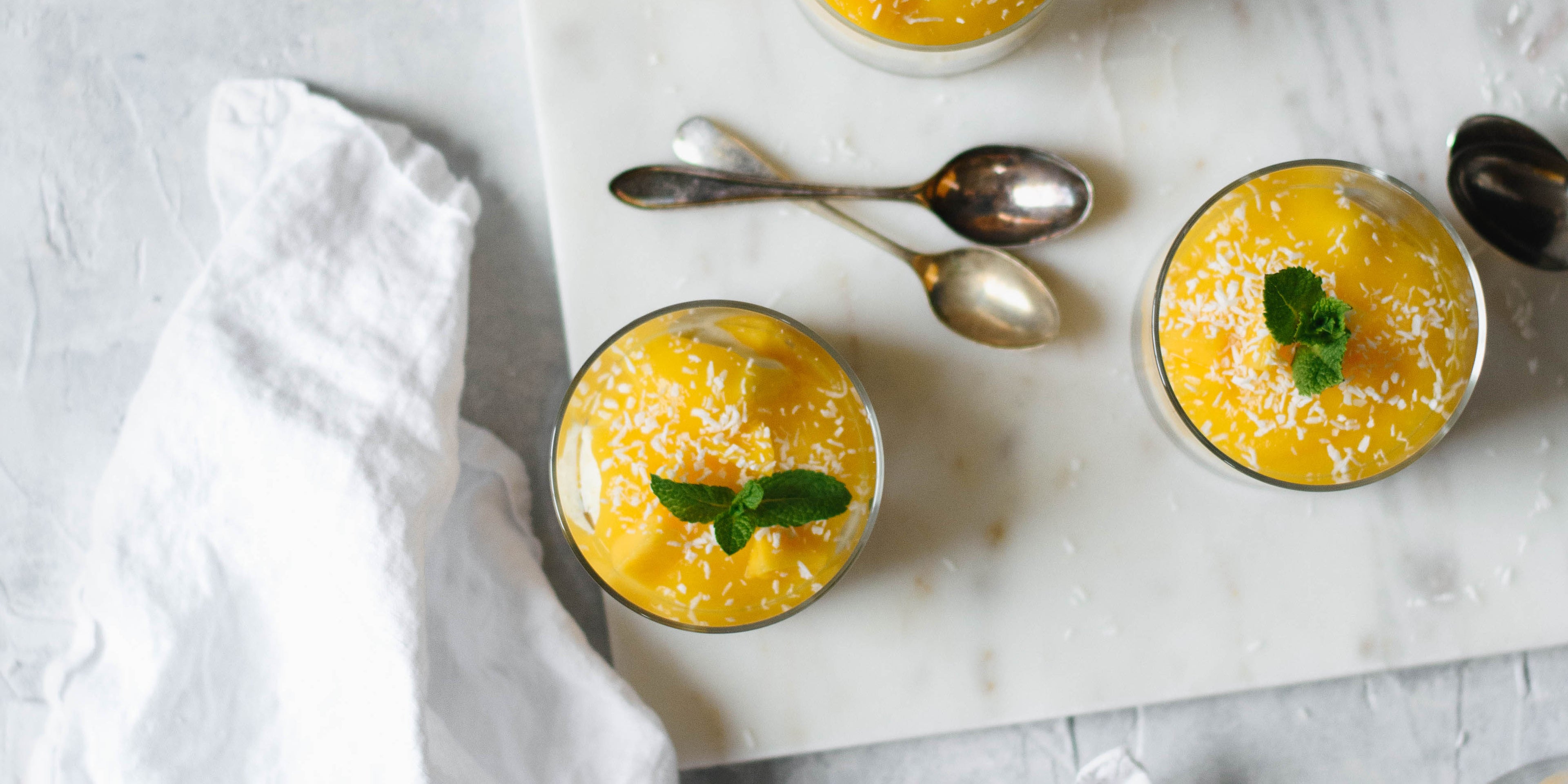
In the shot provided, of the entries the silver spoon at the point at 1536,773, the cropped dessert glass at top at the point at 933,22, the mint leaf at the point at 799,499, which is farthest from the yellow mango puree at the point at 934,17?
the silver spoon at the point at 1536,773

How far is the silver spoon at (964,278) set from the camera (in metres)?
1.30

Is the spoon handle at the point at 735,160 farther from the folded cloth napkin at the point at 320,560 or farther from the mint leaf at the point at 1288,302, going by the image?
the mint leaf at the point at 1288,302

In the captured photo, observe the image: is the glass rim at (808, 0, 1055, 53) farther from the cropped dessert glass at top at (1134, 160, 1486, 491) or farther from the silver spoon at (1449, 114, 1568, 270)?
the silver spoon at (1449, 114, 1568, 270)

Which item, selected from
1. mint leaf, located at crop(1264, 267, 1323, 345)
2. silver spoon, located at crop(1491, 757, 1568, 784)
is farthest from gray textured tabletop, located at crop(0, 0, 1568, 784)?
mint leaf, located at crop(1264, 267, 1323, 345)

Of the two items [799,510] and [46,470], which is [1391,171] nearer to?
[799,510]

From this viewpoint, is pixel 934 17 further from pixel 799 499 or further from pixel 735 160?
pixel 799 499

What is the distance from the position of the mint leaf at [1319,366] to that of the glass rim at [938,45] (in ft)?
1.56

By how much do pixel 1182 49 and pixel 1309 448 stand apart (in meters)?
0.55

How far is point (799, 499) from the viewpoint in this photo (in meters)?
1.10

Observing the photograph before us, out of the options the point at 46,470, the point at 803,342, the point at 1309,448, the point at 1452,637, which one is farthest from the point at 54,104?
the point at 1452,637

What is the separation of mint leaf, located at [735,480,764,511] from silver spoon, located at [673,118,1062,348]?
387mm

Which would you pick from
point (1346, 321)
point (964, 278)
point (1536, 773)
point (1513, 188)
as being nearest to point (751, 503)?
point (964, 278)

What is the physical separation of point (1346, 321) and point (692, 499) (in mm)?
742

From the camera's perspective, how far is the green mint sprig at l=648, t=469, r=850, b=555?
1.08m
